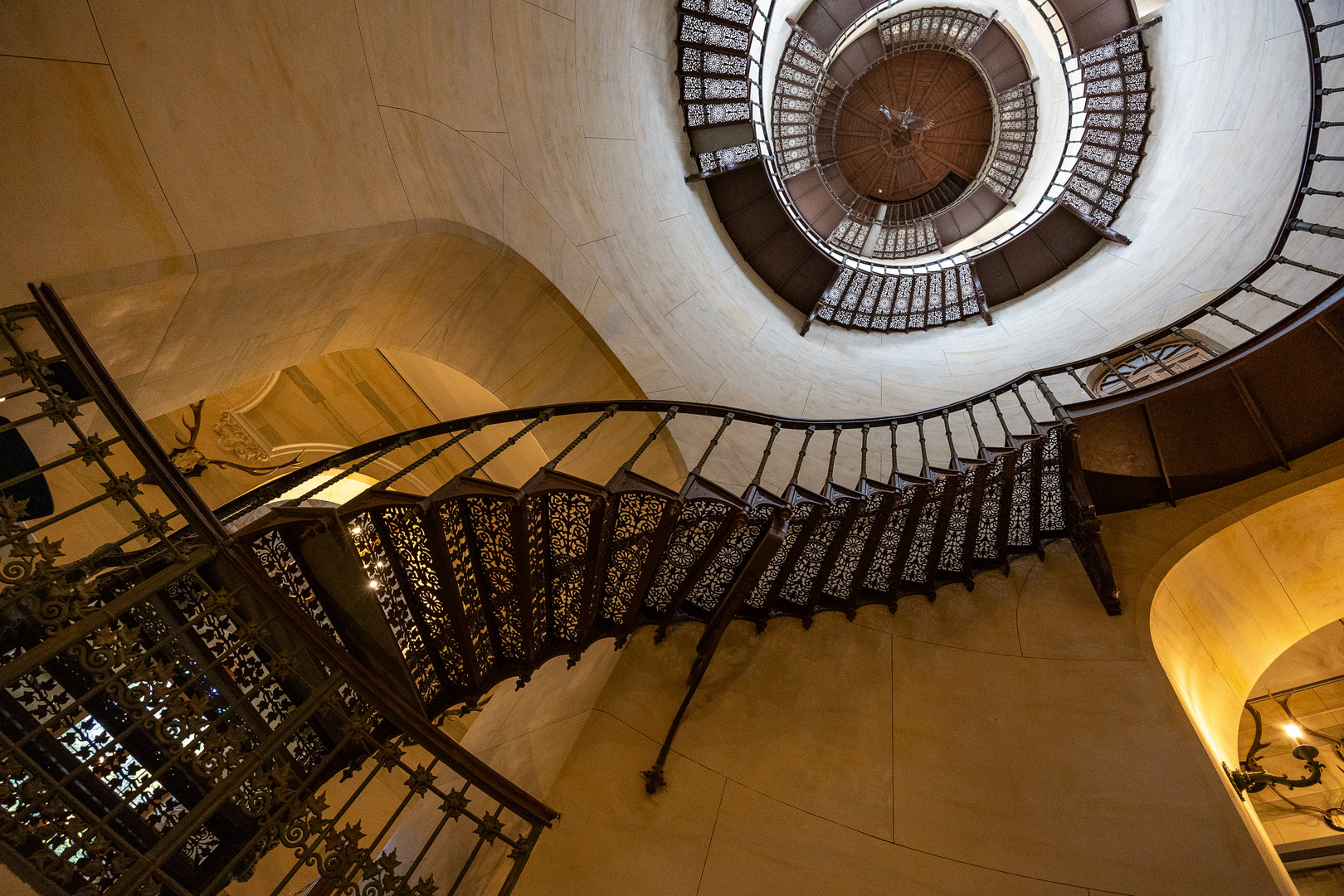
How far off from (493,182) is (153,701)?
3.44 meters

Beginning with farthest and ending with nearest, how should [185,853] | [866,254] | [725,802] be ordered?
[866,254] < [725,802] < [185,853]

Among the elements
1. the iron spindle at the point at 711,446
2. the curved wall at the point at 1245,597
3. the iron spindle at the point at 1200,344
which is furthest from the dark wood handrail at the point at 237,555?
the iron spindle at the point at 1200,344

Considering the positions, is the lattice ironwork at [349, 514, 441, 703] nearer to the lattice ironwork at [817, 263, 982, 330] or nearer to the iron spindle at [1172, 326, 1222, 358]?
the lattice ironwork at [817, 263, 982, 330]

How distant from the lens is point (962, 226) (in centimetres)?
954

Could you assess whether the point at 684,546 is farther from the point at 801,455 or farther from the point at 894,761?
the point at 894,761

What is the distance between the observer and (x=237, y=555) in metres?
2.34

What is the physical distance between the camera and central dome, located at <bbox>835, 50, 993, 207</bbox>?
33.4 ft

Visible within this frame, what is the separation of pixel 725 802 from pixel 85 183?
14.7 feet

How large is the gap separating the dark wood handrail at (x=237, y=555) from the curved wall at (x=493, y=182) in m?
0.30

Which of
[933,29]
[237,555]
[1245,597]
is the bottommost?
[237,555]

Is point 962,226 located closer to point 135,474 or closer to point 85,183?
point 85,183

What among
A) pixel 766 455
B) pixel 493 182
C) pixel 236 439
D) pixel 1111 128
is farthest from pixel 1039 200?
pixel 236 439

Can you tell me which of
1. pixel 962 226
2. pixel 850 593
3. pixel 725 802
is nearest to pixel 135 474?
pixel 725 802

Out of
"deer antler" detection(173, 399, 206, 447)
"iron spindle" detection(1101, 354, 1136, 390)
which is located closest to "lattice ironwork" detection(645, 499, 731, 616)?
"iron spindle" detection(1101, 354, 1136, 390)
